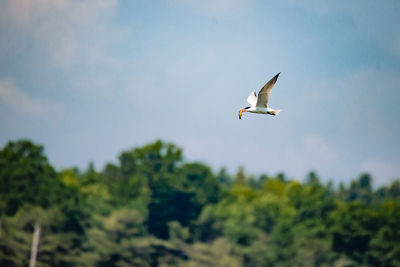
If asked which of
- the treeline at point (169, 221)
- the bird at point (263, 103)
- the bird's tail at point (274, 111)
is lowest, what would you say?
the bird's tail at point (274, 111)

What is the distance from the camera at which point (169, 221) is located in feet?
243

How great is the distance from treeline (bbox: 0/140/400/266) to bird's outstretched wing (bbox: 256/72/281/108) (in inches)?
1179

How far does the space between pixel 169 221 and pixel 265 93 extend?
49.4 metres

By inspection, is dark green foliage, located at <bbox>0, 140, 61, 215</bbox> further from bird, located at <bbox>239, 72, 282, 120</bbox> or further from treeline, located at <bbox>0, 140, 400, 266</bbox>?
bird, located at <bbox>239, 72, 282, 120</bbox>

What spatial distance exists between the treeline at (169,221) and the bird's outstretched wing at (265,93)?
29.9 metres

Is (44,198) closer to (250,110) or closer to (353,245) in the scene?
(353,245)

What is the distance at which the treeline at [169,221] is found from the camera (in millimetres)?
57719

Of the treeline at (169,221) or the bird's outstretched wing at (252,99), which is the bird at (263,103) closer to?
the bird's outstretched wing at (252,99)

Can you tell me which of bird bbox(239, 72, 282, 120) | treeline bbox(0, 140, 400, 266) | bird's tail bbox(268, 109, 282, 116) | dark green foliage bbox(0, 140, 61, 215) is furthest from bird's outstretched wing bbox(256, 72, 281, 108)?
dark green foliage bbox(0, 140, 61, 215)

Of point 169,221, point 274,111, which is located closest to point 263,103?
point 274,111

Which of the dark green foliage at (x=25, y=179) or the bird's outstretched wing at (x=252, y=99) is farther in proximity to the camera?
the dark green foliage at (x=25, y=179)

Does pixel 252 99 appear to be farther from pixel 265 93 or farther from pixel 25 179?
pixel 25 179

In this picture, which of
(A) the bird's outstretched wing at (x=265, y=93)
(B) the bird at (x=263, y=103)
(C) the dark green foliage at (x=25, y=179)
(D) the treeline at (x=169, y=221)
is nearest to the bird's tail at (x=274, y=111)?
(B) the bird at (x=263, y=103)

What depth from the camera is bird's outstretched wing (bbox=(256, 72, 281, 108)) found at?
25.4 m
